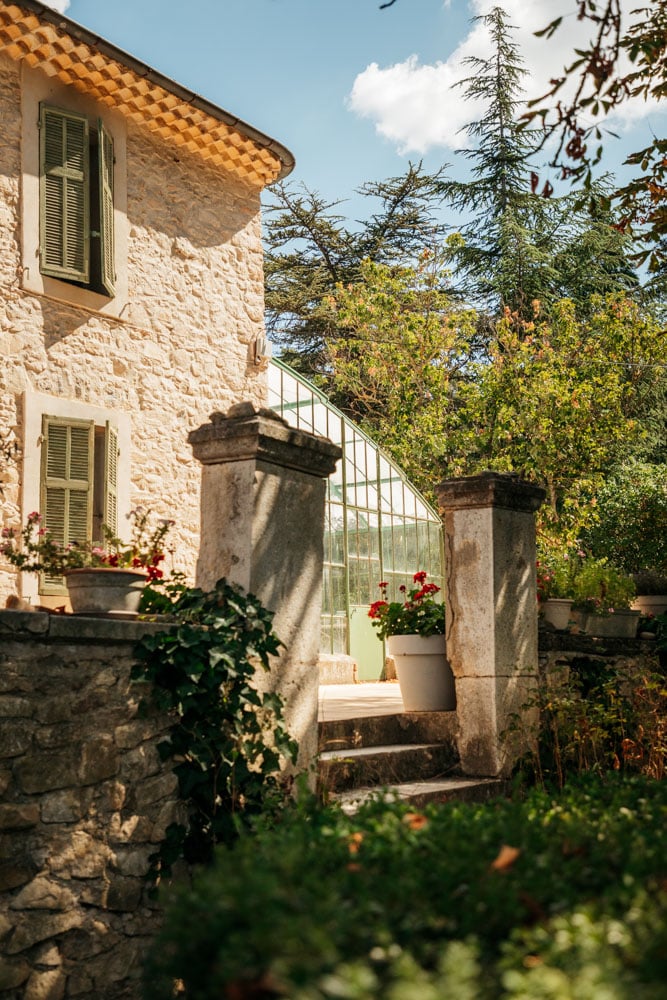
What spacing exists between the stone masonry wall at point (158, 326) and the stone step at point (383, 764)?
3467mm

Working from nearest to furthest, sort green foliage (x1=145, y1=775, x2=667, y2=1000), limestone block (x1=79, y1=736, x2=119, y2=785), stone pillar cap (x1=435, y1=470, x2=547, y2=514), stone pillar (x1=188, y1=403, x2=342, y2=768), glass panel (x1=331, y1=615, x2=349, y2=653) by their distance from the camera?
1. green foliage (x1=145, y1=775, x2=667, y2=1000)
2. limestone block (x1=79, y1=736, x2=119, y2=785)
3. stone pillar (x1=188, y1=403, x2=342, y2=768)
4. stone pillar cap (x1=435, y1=470, x2=547, y2=514)
5. glass panel (x1=331, y1=615, x2=349, y2=653)

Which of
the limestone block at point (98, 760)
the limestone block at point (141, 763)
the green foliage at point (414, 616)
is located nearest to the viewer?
the limestone block at point (98, 760)

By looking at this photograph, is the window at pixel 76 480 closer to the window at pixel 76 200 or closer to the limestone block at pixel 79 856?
the window at pixel 76 200

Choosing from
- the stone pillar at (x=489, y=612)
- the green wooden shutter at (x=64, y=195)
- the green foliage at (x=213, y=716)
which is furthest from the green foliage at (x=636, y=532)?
the green foliage at (x=213, y=716)

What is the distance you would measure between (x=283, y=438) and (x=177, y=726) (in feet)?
4.65

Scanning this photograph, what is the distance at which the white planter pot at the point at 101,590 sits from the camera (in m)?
4.55

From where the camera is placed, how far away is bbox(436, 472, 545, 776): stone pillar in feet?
19.8

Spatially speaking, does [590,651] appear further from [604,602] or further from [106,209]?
[106,209]

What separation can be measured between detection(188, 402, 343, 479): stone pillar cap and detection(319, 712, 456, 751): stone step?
1.75 meters

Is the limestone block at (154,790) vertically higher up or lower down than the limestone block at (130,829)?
higher up

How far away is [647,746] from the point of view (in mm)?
6262

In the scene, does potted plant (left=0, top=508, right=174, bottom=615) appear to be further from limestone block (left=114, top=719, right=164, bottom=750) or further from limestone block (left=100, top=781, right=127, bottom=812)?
limestone block (left=100, top=781, right=127, bottom=812)

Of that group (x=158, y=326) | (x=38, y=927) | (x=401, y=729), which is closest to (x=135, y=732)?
(x=38, y=927)

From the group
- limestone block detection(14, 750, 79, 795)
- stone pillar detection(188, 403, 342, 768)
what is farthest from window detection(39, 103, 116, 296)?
limestone block detection(14, 750, 79, 795)
